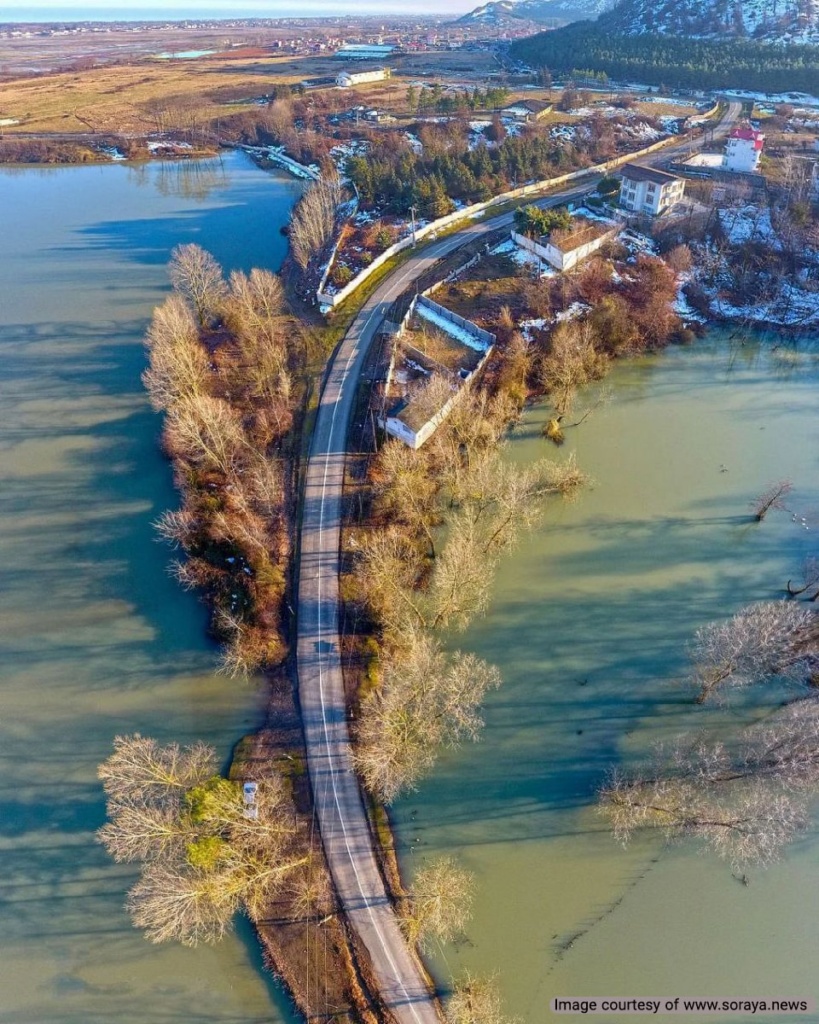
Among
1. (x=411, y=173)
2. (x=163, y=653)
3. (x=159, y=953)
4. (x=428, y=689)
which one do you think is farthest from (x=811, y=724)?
(x=411, y=173)

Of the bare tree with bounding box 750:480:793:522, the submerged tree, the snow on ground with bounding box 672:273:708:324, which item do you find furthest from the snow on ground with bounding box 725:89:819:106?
the submerged tree

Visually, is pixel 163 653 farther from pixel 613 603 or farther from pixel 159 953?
pixel 613 603

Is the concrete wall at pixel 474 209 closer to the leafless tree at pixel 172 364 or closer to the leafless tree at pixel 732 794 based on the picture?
the leafless tree at pixel 172 364

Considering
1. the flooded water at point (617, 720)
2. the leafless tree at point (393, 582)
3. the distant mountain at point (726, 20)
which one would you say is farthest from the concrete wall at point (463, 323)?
the distant mountain at point (726, 20)

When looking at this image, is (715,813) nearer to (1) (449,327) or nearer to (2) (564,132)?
(1) (449,327)

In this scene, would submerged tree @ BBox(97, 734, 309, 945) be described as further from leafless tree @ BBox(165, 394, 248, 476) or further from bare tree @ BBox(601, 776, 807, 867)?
leafless tree @ BBox(165, 394, 248, 476)
